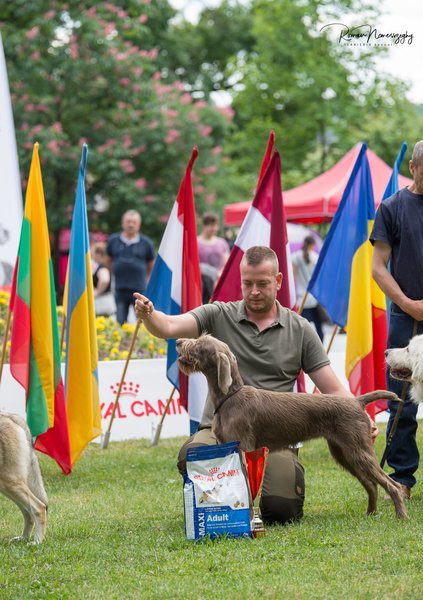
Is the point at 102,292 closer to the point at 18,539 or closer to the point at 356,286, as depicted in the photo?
the point at 356,286

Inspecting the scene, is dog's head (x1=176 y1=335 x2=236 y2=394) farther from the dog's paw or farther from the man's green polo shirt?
the dog's paw

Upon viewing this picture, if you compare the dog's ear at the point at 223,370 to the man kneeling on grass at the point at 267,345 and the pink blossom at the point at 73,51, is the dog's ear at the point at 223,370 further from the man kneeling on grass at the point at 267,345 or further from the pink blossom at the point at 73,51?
the pink blossom at the point at 73,51

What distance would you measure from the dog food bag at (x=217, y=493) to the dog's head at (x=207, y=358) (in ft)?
1.25

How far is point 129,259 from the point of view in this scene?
44.9ft

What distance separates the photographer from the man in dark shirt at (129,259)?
13633 millimetres

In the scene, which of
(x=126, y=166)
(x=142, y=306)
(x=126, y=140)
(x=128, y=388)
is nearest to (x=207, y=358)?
(x=142, y=306)

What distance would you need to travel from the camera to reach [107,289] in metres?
14.6

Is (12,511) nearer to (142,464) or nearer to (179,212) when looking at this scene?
(142,464)

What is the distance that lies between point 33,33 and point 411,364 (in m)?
20.7

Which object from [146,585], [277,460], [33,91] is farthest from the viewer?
[33,91]


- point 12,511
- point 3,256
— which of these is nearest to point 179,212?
point 12,511

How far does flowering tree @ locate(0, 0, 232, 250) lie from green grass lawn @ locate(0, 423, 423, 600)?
60.9ft

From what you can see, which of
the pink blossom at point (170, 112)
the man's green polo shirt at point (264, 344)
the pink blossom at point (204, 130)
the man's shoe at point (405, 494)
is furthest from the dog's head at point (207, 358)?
the pink blossom at point (204, 130)

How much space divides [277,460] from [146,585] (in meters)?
1.79
